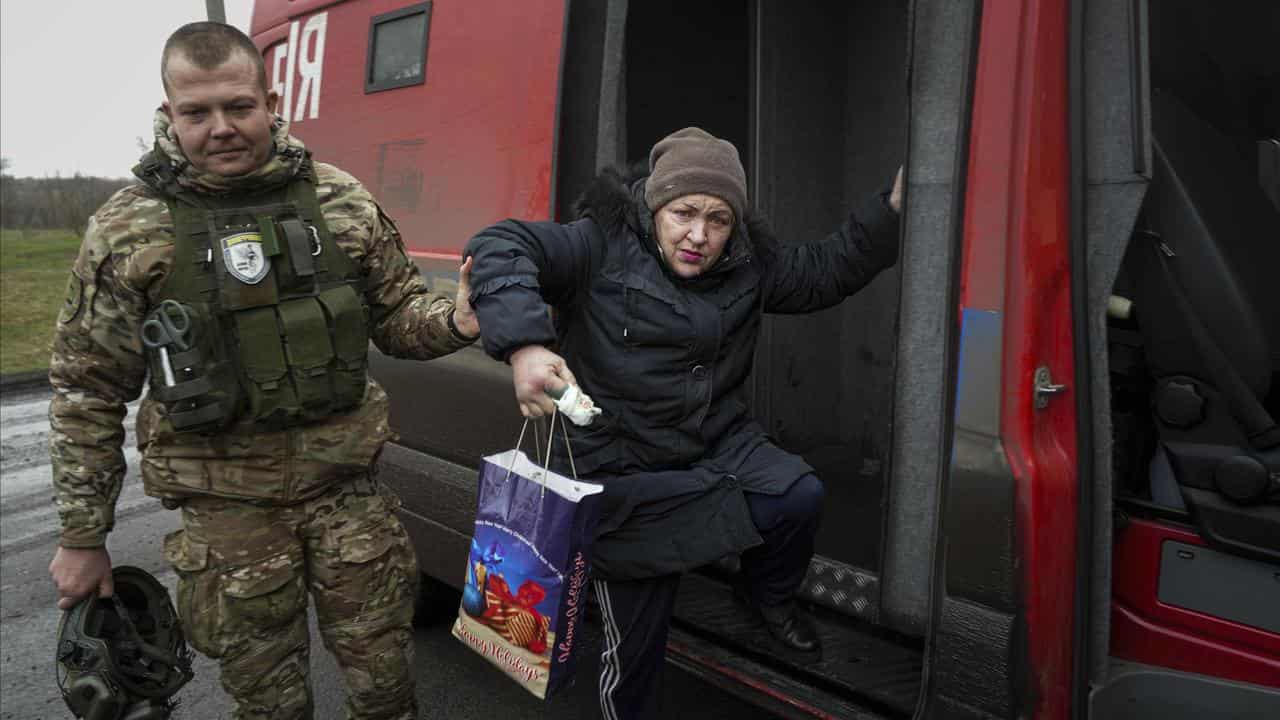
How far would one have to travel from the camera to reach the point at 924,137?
1.72 meters

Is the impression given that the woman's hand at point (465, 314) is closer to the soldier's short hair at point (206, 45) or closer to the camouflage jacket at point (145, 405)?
the camouflage jacket at point (145, 405)

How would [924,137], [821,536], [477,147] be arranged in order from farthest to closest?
1. [821,536]
2. [477,147]
3. [924,137]

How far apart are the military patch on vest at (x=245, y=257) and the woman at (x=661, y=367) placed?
0.44 metres

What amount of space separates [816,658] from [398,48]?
210 centimetres

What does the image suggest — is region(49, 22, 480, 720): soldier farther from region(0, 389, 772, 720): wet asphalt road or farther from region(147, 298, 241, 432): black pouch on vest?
region(0, 389, 772, 720): wet asphalt road

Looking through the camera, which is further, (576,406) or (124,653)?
(124,653)

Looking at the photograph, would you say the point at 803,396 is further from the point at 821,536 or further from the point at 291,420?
the point at 291,420

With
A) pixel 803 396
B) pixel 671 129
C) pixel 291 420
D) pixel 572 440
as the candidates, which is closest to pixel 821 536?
pixel 803 396

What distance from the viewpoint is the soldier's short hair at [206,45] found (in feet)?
5.82

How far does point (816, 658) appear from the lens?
2141mm

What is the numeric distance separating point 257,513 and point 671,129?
1.91 meters

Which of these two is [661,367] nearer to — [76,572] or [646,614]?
[646,614]

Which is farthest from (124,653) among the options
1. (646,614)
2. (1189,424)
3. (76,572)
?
(1189,424)

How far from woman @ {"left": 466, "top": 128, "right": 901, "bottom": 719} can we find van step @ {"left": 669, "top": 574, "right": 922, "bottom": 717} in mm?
240
